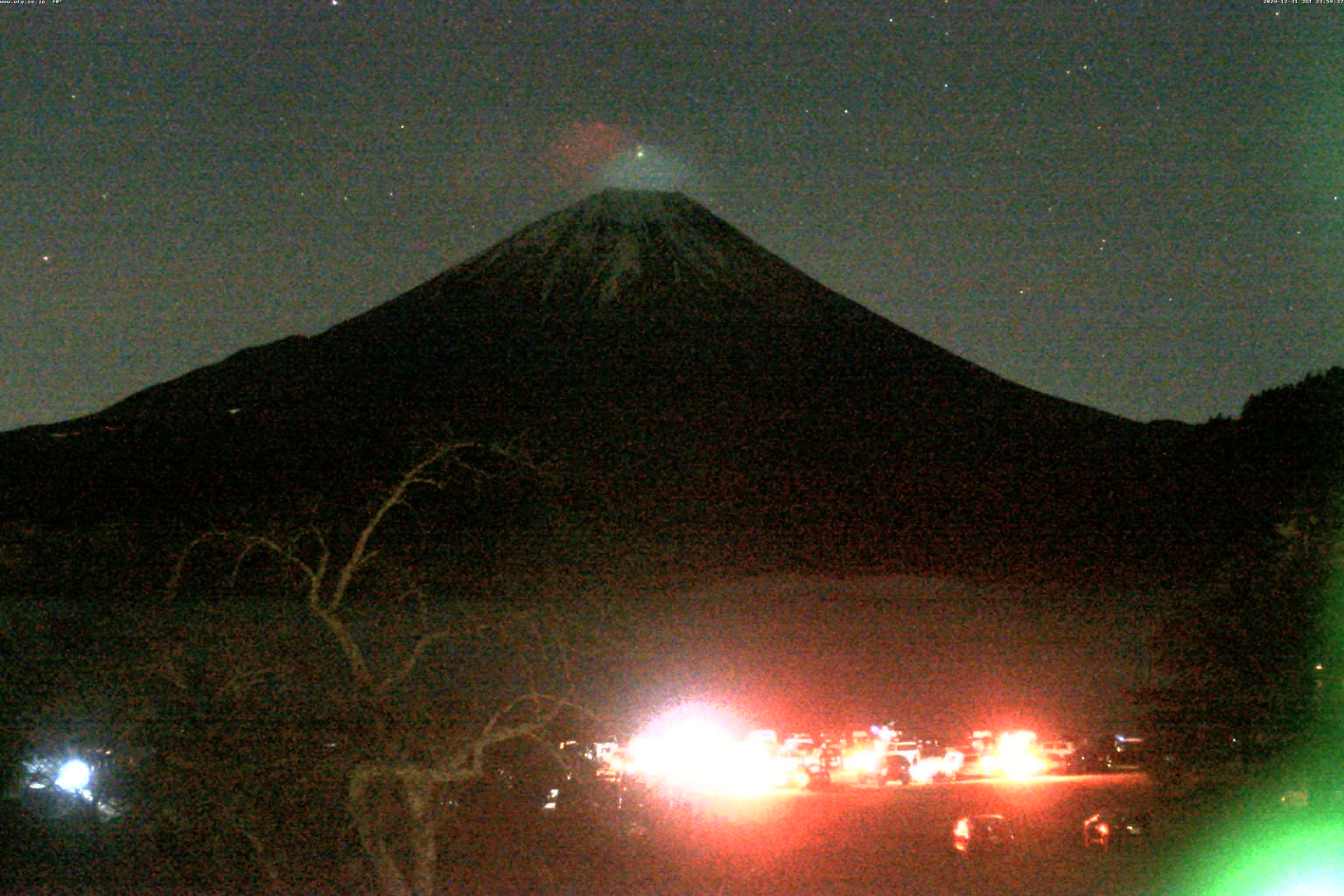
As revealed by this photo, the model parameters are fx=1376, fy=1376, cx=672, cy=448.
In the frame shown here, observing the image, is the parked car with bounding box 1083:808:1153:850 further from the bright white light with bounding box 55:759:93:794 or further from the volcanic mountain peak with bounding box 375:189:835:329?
the volcanic mountain peak with bounding box 375:189:835:329

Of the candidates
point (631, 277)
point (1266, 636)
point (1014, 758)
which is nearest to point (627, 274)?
point (631, 277)

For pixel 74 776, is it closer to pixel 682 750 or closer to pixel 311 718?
pixel 311 718

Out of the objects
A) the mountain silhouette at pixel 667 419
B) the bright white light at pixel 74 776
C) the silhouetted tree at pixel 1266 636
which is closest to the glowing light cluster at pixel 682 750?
the bright white light at pixel 74 776

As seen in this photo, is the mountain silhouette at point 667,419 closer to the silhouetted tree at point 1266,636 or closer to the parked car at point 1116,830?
the parked car at point 1116,830

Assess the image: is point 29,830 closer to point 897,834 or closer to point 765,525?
point 897,834

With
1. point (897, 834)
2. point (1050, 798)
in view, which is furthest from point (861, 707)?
point (897, 834)

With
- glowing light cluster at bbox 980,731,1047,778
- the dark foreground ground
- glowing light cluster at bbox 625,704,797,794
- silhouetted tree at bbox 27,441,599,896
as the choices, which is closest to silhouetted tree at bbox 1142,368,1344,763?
the dark foreground ground
